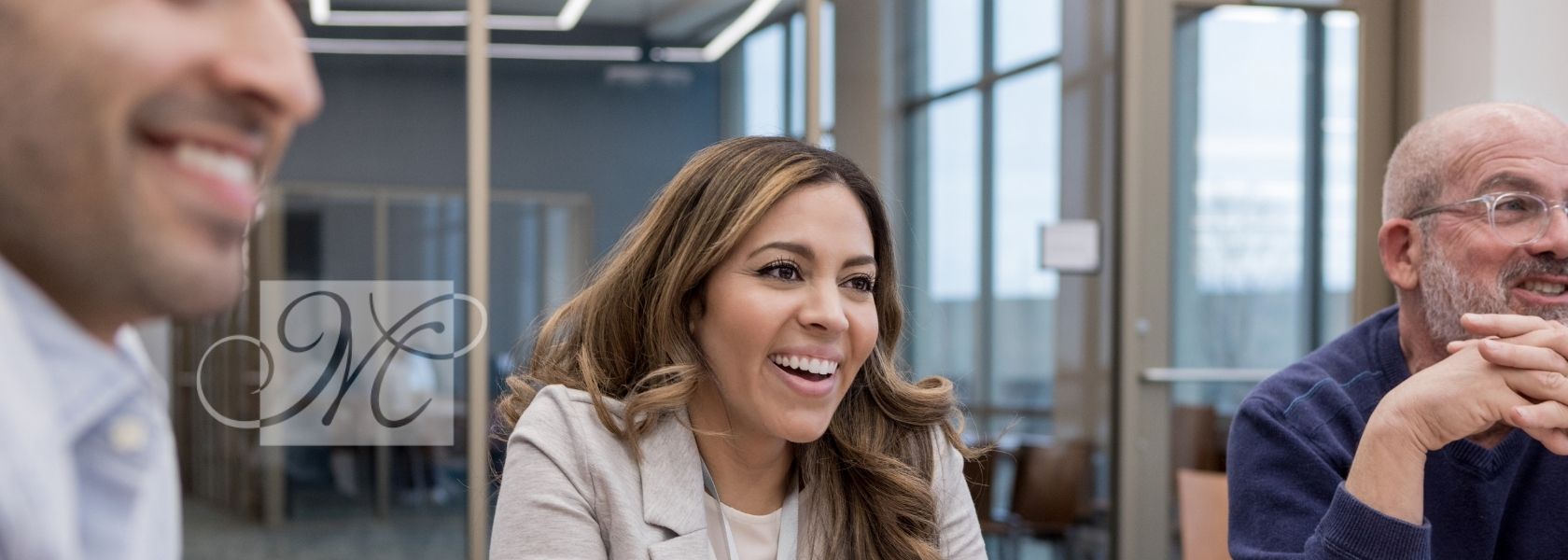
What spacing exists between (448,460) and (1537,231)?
10.8 ft

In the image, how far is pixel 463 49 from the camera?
4.12 meters

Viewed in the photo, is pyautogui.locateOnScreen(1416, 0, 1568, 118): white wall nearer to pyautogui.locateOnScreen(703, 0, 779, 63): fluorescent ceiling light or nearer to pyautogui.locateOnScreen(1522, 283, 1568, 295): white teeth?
pyautogui.locateOnScreen(703, 0, 779, 63): fluorescent ceiling light

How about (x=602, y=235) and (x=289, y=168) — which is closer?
(x=289, y=168)

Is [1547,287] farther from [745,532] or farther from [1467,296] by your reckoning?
[745,532]

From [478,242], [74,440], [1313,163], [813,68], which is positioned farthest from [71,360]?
[1313,163]

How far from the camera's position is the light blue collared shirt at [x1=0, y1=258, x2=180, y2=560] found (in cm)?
32

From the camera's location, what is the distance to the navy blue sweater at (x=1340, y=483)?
1.69 meters

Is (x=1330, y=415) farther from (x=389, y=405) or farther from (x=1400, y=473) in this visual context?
(x=389, y=405)

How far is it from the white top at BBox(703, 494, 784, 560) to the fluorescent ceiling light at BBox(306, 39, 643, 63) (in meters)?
2.68

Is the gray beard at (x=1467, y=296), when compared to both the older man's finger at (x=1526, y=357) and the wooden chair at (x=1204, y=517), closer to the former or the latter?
the older man's finger at (x=1526, y=357)

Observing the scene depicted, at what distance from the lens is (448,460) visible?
420 cm

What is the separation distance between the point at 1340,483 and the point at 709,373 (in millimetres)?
824

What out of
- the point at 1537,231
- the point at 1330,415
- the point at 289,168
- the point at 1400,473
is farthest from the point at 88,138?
the point at 289,168

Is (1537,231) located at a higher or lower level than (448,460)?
higher
